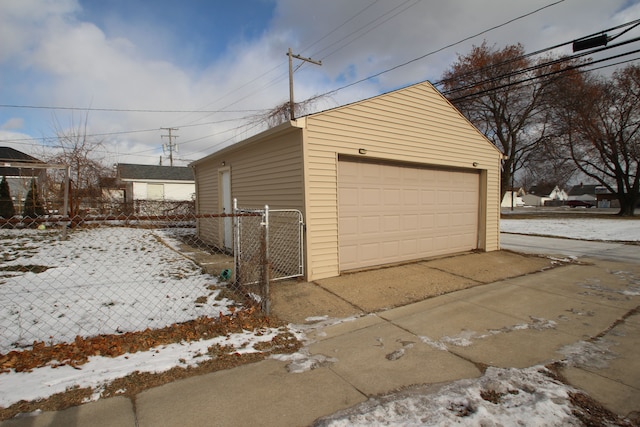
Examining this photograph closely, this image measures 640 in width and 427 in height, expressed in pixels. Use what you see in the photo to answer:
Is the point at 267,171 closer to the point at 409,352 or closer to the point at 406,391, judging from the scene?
the point at 409,352

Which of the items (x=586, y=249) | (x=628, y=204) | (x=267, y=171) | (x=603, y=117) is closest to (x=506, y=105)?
(x=603, y=117)

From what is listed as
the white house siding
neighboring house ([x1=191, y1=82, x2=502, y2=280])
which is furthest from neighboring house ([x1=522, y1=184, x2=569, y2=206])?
neighboring house ([x1=191, y1=82, x2=502, y2=280])

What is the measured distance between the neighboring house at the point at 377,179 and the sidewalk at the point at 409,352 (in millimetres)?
1048

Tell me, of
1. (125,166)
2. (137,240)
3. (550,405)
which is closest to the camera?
(550,405)

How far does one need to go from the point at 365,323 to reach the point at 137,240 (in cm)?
969

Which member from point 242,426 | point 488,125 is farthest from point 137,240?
point 488,125

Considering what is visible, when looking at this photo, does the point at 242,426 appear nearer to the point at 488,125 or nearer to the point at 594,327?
the point at 594,327

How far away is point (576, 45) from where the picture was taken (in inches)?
305

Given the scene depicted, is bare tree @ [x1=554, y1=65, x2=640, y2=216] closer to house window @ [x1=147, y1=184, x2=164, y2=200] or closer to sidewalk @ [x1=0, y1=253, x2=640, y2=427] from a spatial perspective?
sidewalk @ [x1=0, y1=253, x2=640, y2=427]

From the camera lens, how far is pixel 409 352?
327 centimetres

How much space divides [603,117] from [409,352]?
31.4m

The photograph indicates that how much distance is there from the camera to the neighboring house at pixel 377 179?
5.73 meters

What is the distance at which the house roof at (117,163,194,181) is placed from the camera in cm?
2842

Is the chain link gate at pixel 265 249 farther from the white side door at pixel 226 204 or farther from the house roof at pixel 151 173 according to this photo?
the house roof at pixel 151 173
